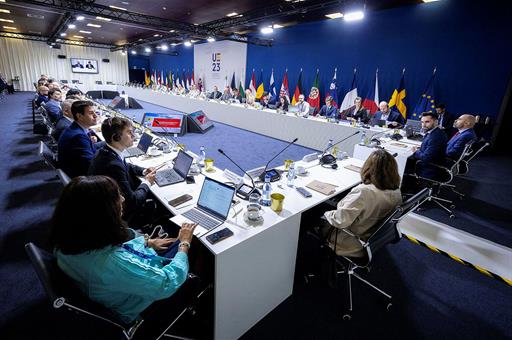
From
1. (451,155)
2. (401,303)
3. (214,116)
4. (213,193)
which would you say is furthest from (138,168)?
(214,116)

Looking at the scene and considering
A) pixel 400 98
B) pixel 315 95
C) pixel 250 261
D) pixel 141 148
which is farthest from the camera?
pixel 315 95

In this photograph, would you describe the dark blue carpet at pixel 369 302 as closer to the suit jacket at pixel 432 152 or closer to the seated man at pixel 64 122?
the suit jacket at pixel 432 152

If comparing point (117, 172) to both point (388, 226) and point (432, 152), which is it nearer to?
point (388, 226)

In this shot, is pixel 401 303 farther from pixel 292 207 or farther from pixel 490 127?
pixel 490 127

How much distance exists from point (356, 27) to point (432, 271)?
723 cm

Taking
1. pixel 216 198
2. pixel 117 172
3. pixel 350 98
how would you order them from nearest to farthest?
pixel 216 198
pixel 117 172
pixel 350 98

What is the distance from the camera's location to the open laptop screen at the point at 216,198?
67.0 inches

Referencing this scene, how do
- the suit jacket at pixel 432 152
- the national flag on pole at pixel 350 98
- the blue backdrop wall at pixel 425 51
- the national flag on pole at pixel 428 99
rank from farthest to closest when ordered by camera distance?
the national flag on pole at pixel 350 98
the national flag on pole at pixel 428 99
the blue backdrop wall at pixel 425 51
the suit jacket at pixel 432 152

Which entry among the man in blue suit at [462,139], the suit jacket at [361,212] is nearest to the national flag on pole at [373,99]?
the man in blue suit at [462,139]

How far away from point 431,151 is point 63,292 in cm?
393

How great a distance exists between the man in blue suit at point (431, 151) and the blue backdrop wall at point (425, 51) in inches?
141

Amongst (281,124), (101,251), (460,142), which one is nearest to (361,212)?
(101,251)

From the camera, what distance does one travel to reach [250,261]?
1.55m

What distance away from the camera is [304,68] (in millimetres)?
8828
